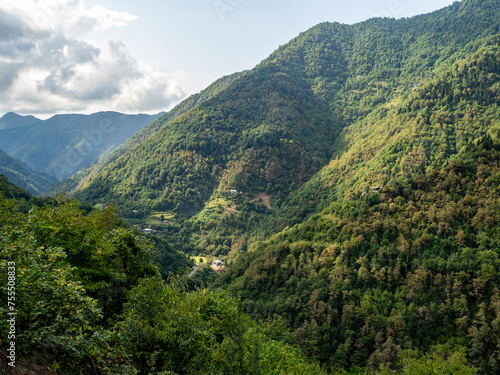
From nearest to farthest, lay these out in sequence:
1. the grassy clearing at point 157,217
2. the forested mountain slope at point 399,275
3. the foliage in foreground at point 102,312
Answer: the foliage in foreground at point 102,312 < the forested mountain slope at point 399,275 < the grassy clearing at point 157,217

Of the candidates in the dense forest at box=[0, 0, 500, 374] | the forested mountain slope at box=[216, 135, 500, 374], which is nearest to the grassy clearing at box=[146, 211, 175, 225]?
the dense forest at box=[0, 0, 500, 374]

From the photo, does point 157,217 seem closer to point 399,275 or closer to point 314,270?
point 314,270

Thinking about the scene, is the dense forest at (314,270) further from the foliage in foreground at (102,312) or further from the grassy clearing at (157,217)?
the grassy clearing at (157,217)

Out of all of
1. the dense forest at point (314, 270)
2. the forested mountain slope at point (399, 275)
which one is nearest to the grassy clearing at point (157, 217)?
the dense forest at point (314, 270)

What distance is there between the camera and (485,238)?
57.1m

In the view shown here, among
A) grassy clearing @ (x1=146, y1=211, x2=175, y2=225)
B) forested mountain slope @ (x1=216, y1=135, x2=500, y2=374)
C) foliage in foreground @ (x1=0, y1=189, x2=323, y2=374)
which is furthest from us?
grassy clearing @ (x1=146, y1=211, x2=175, y2=225)

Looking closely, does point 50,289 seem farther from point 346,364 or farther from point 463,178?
point 463,178


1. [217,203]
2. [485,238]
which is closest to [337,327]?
[485,238]

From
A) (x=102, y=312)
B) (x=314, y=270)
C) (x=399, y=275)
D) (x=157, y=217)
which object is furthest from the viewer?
(x=157, y=217)

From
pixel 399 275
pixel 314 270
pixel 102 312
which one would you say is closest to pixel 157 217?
pixel 314 270

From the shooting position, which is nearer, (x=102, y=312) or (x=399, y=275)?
(x=102, y=312)

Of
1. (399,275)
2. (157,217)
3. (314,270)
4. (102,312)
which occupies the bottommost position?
(399,275)

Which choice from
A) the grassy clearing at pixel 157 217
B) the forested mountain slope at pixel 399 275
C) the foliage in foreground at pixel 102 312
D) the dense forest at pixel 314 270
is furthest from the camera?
the grassy clearing at pixel 157 217

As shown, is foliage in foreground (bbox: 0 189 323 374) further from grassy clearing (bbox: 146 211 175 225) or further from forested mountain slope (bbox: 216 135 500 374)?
grassy clearing (bbox: 146 211 175 225)
